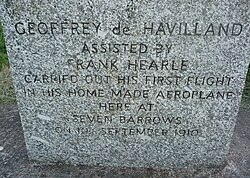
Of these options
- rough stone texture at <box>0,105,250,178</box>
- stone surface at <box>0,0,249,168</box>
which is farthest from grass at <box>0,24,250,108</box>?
stone surface at <box>0,0,249,168</box>

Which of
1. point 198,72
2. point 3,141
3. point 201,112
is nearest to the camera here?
point 198,72

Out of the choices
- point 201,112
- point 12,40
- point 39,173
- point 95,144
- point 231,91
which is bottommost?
point 39,173

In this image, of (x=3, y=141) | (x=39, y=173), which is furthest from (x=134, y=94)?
(x=3, y=141)

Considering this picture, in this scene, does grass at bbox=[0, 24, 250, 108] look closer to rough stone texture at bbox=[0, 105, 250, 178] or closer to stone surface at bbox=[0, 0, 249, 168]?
rough stone texture at bbox=[0, 105, 250, 178]

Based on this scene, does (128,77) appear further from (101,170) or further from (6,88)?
(6,88)

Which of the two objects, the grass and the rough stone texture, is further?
the grass

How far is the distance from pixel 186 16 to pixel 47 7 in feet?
3.02

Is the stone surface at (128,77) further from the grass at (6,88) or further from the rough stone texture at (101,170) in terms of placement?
the grass at (6,88)

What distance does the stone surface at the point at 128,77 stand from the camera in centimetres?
207

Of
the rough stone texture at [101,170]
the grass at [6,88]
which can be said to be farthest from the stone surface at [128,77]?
the grass at [6,88]

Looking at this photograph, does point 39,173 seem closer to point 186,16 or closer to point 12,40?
point 12,40

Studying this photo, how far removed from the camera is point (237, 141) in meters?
2.88

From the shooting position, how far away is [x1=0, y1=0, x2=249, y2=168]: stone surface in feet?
6.78

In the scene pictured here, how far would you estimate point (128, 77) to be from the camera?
2.29 m
